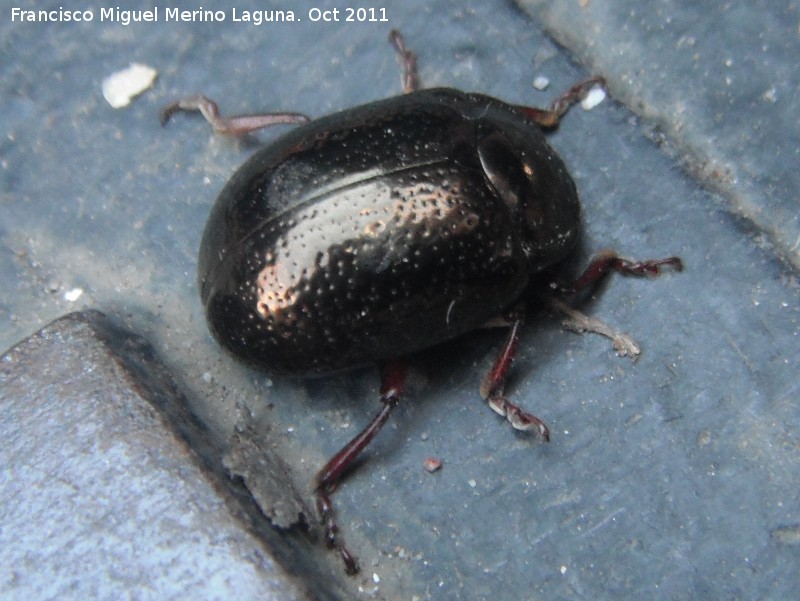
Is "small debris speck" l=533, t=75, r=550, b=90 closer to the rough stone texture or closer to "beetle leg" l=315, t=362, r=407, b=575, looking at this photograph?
"beetle leg" l=315, t=362, r=407, b=575

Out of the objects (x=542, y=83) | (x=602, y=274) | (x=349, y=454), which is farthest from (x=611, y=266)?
(x=349, y=454)

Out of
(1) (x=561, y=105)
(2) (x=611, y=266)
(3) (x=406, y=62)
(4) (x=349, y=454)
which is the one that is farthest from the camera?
(3) (x=406, y=62)

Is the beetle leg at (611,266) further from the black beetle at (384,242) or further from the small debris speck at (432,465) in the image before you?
the small debris speck at (432,465)

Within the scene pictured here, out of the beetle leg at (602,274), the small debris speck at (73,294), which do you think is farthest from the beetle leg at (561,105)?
the small debris speck at (73,294)

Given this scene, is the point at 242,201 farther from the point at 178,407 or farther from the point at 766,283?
the point at 766,283

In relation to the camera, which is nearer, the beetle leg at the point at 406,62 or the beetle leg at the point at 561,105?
the beetle leg at the point at 561,105

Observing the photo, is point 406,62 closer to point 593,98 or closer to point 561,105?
point 561,105
